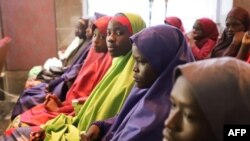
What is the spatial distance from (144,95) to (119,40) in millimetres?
573

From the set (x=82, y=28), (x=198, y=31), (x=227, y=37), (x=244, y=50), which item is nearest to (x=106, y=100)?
(x=244, y=50)

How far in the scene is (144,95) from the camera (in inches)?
54.1

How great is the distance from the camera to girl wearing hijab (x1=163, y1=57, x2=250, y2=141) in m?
0.74

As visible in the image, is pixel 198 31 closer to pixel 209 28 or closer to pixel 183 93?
pixel 209 28

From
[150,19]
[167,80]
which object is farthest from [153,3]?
[167,80]

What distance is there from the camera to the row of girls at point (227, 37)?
224 centimetres

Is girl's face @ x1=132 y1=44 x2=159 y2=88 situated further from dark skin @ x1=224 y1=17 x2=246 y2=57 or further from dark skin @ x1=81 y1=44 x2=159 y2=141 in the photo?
dark skin @ x1=224 y1=17 x2=246 y2=57

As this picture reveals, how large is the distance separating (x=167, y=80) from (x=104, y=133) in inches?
19.9

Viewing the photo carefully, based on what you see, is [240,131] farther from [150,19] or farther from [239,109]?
[150,19]

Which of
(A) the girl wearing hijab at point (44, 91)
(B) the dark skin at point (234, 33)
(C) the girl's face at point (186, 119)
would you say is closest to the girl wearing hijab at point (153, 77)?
(C) the girl's face at point (186, 119)

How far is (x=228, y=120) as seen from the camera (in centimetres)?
74

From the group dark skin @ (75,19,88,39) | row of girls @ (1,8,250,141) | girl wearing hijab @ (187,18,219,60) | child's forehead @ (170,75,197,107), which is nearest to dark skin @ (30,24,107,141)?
row of girls @ (1,8,250,141)

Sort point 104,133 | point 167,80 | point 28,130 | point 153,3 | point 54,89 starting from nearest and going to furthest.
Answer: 1. point 167,80
2. point 104,133
3. point 28,130
4. point 54,89
5. point 153,3

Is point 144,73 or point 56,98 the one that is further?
point 56,98
